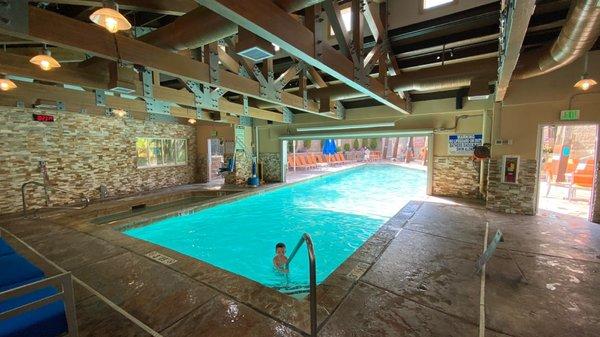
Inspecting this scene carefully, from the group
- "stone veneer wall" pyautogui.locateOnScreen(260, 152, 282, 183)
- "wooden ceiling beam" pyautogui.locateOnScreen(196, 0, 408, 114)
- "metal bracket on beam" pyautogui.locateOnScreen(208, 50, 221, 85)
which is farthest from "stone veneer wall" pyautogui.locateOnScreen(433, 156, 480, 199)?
"metal bracket on beam" pyautogui.locateOnScreen(208, 50, 221, 85)

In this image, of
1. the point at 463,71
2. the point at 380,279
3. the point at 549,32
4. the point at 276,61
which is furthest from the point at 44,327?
the point at 549,32

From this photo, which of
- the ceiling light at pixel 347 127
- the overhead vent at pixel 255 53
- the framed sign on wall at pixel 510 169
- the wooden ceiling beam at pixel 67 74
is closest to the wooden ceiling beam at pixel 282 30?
the overhead vent at pixel 255 53

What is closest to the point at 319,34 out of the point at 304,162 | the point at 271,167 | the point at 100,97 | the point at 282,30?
Answer: the point at 282,30

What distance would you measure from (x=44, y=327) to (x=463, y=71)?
6334mm

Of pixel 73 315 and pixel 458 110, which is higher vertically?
pixel 458 110

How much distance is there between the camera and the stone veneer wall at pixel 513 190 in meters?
5.79

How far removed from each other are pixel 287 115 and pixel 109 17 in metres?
7.63

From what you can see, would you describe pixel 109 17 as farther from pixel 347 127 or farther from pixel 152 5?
pixel 347 127

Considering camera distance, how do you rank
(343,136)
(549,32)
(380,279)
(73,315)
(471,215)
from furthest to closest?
(343,136)
(471,215)
(549,32)
(380,279)
(73,315)

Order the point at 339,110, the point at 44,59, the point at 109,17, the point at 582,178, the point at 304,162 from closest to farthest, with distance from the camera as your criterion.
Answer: the point at 109,17 < the point at 44,59 < the point at 582,178 < the point at 339,110 < the point at 304,162

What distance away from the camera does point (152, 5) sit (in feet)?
9.19

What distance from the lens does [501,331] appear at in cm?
212

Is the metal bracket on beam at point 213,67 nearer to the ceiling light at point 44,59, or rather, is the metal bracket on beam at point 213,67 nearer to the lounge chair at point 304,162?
the ceiling light at point 44,59

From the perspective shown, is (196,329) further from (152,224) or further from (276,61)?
(276,61)
